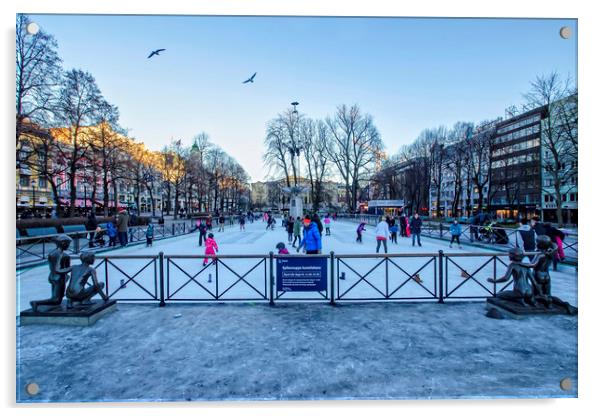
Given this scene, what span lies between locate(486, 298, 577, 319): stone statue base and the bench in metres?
20.1

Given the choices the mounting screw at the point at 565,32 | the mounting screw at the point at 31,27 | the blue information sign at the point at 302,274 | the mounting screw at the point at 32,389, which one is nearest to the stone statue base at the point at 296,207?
the blue information sign at the point at 302,274

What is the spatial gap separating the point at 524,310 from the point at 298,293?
4135mm

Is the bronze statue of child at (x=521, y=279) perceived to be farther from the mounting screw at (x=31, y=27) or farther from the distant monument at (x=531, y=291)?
the mounting screw at (x=31, y=27)

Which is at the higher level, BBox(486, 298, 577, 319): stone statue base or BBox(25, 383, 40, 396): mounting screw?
BBox(486, 298, 577, 319): stone statue base

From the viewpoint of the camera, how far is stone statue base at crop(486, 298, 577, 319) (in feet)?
14.7

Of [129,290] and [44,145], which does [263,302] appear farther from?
[44,145]

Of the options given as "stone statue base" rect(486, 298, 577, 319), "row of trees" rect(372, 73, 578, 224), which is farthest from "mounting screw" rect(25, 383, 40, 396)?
"row of trees" rect(372, 73, 578, 224)

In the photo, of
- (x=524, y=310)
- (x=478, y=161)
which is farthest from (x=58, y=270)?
(x=478, y=161)

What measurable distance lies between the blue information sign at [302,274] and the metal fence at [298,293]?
0.46 feet

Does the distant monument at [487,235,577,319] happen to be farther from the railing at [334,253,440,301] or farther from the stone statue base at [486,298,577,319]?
the railing at [334,253,440,301]

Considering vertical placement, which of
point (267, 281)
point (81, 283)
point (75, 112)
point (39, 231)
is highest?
point (75, 112)

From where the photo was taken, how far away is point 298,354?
3451mm

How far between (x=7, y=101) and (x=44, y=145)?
53.6 ft

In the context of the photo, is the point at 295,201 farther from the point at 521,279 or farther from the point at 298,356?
the point at 298,356
